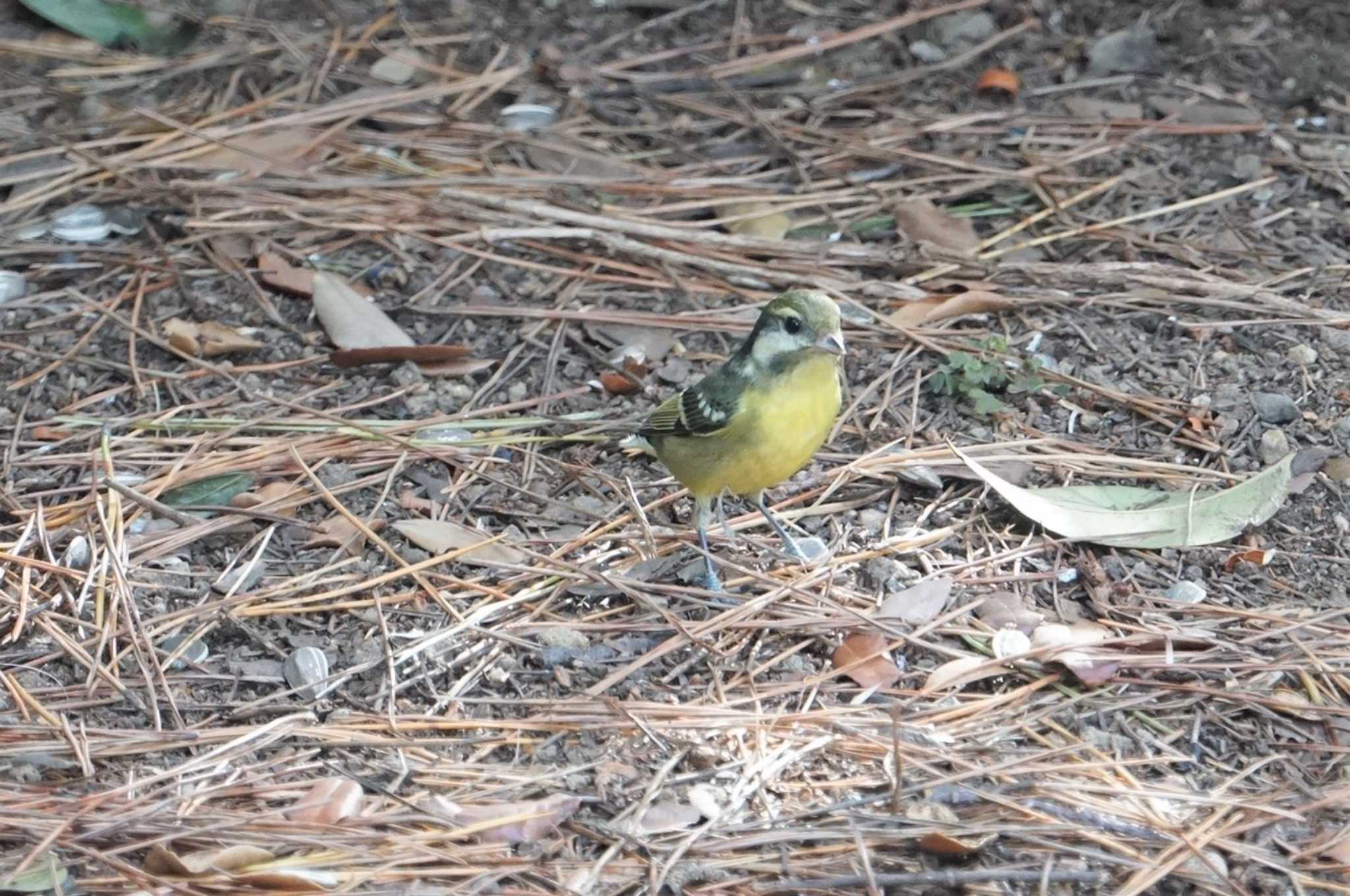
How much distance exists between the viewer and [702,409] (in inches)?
170

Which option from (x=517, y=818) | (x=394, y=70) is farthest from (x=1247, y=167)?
(x=517, y=818)

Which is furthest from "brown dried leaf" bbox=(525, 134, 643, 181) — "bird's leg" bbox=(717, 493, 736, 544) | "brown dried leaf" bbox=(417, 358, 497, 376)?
"bird's leg" bbox=(717, 493, 736, 544)

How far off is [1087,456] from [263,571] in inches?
101

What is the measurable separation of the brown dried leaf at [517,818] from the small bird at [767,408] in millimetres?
1066

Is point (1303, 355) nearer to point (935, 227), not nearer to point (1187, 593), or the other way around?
point (1187, 593)

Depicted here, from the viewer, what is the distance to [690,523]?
4645 mm

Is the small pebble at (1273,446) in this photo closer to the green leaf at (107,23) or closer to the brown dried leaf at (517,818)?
the brown dried leaf at (517,818)

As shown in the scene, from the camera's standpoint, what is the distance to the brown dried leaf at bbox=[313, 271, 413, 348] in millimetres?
5371

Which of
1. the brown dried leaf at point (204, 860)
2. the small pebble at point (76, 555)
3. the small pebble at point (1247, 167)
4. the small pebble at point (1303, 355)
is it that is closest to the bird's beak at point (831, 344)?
the small pebble at point (1303, 355)

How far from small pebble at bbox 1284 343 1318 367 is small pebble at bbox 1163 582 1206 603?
1286mm

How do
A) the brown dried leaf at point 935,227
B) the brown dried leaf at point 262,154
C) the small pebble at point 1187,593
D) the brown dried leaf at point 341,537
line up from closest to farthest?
the small pebble at point 1187,593, the brown dried leaf at point 341,537, the brown dried leaf at point 935,227, the brown dried leaf at point 262,154

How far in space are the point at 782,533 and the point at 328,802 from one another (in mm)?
1659

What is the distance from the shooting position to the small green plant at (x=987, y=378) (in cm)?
495

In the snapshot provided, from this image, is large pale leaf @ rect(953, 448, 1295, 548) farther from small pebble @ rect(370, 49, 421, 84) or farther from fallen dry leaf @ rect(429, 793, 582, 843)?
small pebble @ rect(370, 49, 421, 84)
